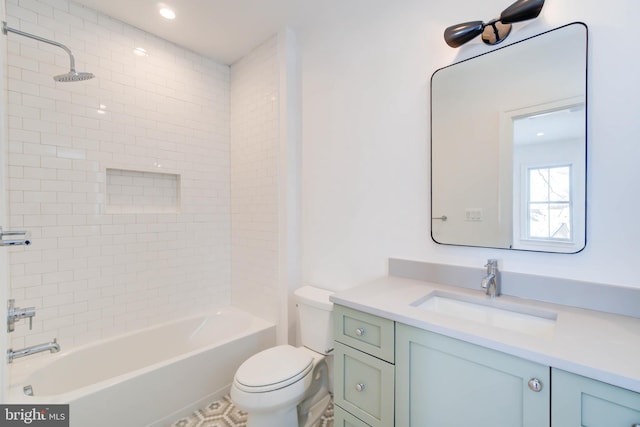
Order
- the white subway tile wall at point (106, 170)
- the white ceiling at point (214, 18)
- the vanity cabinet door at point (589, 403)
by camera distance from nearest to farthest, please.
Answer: the vanity cabinet door at point (589, 403)
the white subway tile wall at point (106, 170)
the white ceiling at point (214, 18)

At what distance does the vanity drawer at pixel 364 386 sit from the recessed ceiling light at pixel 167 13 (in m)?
2.38

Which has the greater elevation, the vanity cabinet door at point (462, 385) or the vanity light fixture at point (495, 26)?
the vanity light fixture at point (495, 26)

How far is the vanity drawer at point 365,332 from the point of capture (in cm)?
115

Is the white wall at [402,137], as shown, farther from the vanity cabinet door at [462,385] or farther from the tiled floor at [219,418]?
the tiled floor at [219,418]

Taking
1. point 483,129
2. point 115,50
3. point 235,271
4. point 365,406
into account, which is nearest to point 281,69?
point 115,50

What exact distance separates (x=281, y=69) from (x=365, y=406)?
2.22 m

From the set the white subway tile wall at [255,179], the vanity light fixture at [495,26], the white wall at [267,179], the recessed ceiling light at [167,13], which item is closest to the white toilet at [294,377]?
the white wall at [267,179]

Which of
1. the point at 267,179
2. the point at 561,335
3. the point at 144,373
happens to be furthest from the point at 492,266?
the point at 144,373

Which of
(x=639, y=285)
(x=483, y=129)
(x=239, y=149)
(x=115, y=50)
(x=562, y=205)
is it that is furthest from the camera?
(x=239, y=149)

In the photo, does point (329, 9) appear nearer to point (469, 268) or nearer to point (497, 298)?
point (469, 268)

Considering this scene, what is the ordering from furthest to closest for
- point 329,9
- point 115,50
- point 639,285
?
point 115,50 < point 329,9 < point 639,285

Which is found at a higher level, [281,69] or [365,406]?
[281,69]

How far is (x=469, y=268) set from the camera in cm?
142

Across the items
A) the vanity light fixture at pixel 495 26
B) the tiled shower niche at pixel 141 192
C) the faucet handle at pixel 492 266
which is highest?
the vanity light fixture at pixel 495 26
